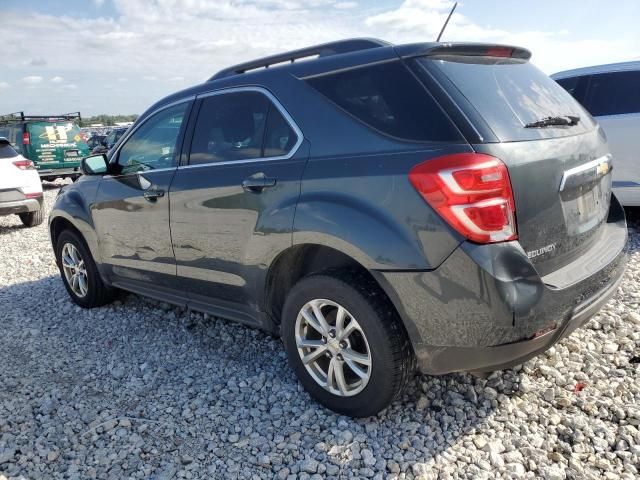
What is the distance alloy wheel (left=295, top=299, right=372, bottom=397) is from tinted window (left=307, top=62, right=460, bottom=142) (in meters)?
0.89

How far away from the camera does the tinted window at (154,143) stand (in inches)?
143

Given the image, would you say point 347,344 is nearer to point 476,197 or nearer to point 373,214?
point 373,214

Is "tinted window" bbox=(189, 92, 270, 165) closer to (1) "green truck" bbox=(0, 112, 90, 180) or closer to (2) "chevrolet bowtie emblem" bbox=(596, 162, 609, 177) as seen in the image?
(2) "chevrolet bowtie emblem" bbox=(596, 162, 609, 177)

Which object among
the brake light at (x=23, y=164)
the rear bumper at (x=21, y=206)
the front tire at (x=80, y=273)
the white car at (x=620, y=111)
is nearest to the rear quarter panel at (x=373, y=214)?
the front tire at (x=80, y=273)

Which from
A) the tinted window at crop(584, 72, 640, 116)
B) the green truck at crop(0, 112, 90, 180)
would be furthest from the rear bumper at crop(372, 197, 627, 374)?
the green truck at crop(0, 112, 90, 180)

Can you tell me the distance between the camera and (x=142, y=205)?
12.3 ft

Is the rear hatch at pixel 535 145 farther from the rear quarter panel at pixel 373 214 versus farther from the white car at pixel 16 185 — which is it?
the white car at pixel 16 185

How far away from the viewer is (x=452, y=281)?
2.20 meters

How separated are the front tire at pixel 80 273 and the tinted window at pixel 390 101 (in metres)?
2.92

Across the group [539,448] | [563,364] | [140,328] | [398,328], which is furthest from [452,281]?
[140,328]

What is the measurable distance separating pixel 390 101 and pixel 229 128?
1177 mm

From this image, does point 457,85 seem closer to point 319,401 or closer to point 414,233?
point 414,233

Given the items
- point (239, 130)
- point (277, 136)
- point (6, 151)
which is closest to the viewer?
point (277, 136)

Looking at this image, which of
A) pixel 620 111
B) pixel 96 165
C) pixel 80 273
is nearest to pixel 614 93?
pixel 620 111
